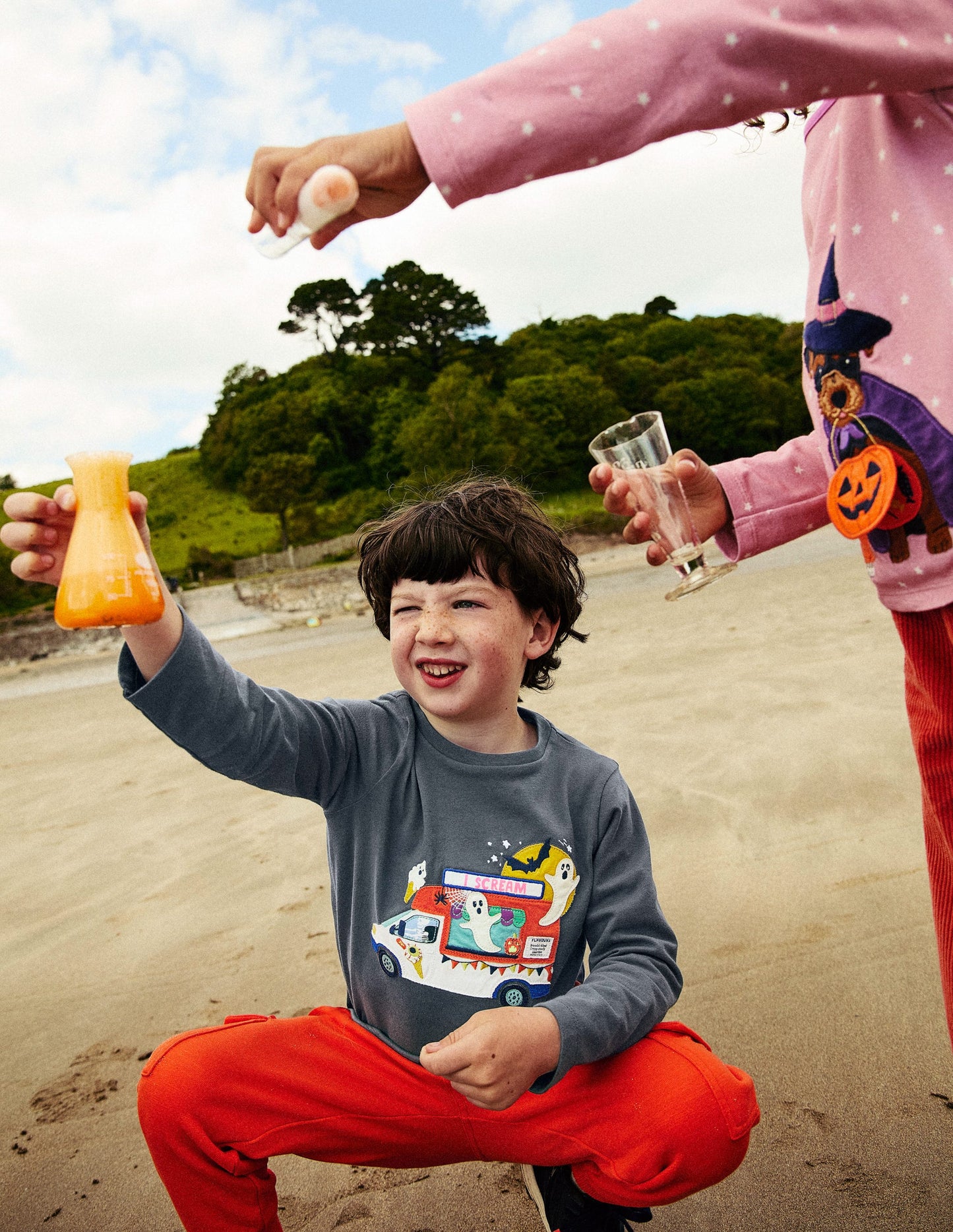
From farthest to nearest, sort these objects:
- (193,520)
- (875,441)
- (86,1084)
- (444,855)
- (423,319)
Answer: (423,319), (193,520), (86,1084), (444,855), (875,441)

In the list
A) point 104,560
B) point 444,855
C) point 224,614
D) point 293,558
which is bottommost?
point 444,855

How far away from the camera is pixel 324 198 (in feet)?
3.06

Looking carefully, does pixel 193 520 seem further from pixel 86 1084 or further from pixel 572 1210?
pixel 572 1210

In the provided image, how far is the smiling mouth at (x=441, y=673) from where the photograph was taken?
175 centimetres

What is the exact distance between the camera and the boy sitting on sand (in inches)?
59.0

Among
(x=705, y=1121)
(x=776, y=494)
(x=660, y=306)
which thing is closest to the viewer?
(x=705, y=1121)

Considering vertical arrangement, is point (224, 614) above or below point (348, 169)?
below

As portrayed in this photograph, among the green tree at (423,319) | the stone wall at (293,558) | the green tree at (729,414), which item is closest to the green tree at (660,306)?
Result: the green tree at (423,319)

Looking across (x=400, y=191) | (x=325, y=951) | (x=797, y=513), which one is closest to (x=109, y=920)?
(x=325, y=951)

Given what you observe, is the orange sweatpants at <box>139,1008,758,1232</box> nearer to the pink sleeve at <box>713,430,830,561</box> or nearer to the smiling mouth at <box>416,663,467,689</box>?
the smiling mouth at <box>416,663,467,689</box>

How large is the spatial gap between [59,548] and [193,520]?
1737 inches

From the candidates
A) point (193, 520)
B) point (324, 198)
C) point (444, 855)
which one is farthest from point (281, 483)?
point (324, 198)

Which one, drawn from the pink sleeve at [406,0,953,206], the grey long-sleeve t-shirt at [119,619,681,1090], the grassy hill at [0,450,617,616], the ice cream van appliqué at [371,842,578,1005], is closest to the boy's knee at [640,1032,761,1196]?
the grey long-sleeve t-shirt at [119,619,681,1090]

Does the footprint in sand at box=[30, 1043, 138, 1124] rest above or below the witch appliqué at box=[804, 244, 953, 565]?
below
